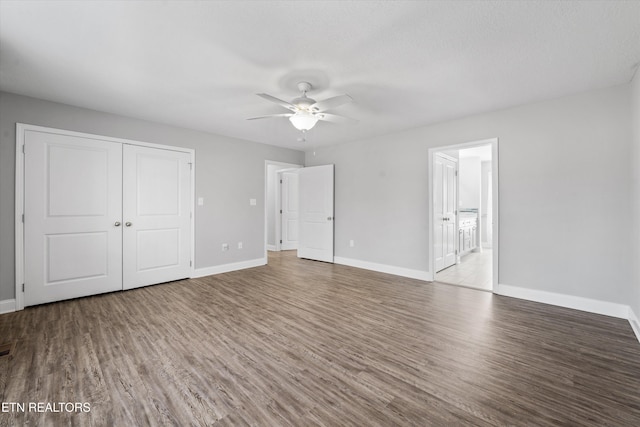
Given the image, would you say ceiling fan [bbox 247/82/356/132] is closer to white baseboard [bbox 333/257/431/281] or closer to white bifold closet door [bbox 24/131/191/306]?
white bifold closet door [bbox 24/131/191/306]

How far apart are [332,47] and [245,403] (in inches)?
104

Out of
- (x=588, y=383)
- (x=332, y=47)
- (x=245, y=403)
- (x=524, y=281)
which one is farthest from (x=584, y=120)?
(x=245, y=403)

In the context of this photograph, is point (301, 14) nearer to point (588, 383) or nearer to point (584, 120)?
point (588, 383)

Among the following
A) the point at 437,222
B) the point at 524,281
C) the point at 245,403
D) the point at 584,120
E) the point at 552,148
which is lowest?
the point at 245,403

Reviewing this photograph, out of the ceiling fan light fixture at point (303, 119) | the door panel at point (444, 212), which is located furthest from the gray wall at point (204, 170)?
the door panel at point (444, 212)

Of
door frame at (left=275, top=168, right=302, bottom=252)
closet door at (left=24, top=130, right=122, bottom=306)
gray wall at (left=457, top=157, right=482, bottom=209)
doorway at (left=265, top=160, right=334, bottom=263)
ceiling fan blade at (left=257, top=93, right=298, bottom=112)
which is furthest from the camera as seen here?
gray wall at (left=457, top=157, right=482, bottom=209)

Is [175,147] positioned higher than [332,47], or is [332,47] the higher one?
[332,47]

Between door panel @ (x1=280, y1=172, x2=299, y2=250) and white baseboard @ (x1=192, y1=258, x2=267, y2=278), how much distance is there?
207 centimetres

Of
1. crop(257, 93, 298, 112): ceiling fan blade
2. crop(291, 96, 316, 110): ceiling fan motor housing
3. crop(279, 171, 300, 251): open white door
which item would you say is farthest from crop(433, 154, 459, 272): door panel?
crop(279, 171, 300, 251): open white door

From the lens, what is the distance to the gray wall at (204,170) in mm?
3111

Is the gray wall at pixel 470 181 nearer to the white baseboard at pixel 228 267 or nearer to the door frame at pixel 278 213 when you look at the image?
the door frame at pixel 278 213

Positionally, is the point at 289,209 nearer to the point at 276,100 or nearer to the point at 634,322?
the point at 276,100

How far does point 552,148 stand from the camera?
3.30m

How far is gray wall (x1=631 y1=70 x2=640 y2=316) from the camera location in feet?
8.39
